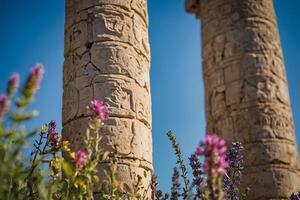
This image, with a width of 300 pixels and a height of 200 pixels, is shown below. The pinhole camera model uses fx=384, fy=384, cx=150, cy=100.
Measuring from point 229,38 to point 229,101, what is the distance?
4.39 feet

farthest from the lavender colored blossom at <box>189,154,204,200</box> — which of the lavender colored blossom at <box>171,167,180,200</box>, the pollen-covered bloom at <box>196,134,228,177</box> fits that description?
the pollen-covered bloom at <box>196,134,228,177</box>

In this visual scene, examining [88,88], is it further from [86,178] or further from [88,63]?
[86,178]

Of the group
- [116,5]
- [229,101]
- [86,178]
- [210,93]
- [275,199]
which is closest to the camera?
[86,178]

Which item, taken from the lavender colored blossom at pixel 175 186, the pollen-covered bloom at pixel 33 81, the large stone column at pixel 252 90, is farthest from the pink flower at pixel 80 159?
the large stone column at pixel 252 90

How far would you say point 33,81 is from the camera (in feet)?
4.17

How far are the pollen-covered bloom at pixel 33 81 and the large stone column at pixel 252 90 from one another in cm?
594

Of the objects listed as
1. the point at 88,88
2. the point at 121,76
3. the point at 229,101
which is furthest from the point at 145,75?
the point at 229,101

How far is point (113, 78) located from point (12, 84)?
3294mm

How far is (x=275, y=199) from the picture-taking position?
6.46 meters

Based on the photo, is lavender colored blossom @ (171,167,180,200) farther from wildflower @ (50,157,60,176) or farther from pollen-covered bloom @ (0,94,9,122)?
pollen-covered bloom @ (0,94,9,122)

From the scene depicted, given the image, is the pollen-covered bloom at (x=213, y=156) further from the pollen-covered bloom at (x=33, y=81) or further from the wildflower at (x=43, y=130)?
the wildflower at (x=43, y=130)

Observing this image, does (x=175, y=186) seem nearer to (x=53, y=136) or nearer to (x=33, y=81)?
(x=53, y=136)

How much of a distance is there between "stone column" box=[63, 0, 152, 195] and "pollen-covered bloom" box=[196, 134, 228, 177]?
293 centimetres

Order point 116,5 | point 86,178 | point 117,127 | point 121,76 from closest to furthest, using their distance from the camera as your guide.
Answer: point 86,178, point 117,127, point 121,76, point 116,5
